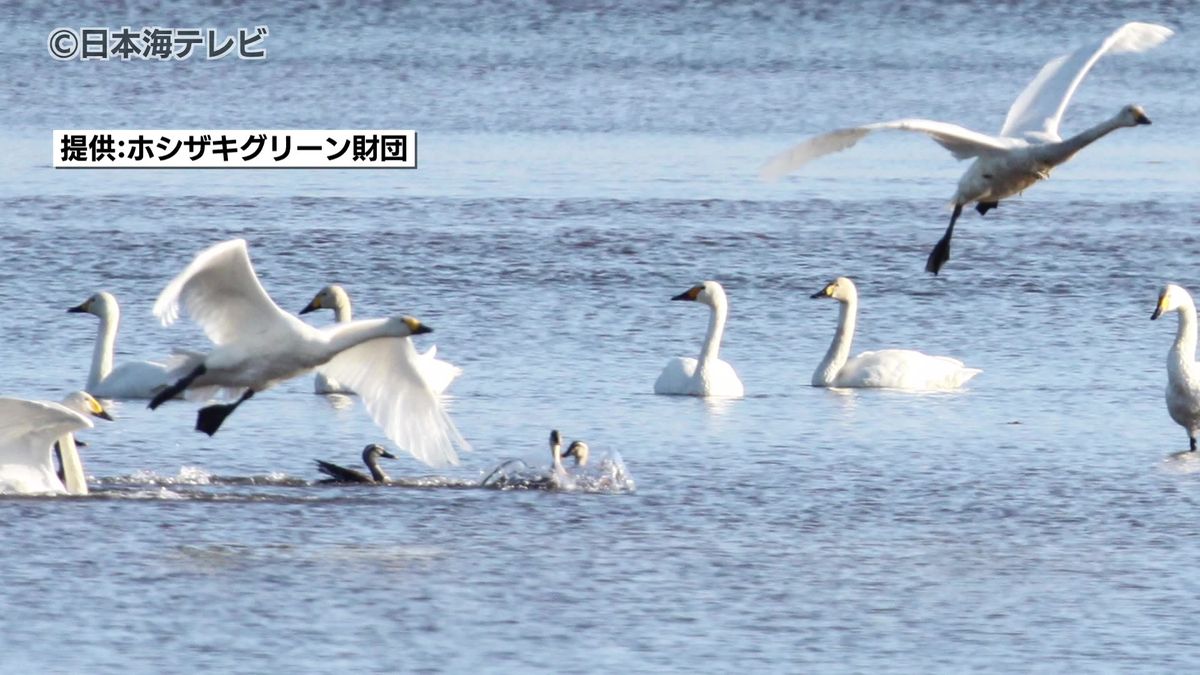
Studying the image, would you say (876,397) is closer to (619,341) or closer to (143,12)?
(619,341)

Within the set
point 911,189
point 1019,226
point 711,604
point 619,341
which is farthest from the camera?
point 911,189

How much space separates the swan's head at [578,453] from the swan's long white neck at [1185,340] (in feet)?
11.3

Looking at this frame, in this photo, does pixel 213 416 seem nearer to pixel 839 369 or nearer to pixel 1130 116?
pixel 1130 116

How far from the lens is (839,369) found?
1503 centimetres

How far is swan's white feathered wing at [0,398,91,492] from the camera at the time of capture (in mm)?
10797

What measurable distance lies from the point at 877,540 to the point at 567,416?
3145 mm

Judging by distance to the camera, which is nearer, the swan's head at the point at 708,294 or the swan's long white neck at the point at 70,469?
the swan's long white neck at the point at 70,469

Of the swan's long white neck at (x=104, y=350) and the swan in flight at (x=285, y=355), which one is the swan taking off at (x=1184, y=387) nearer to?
the swan in flight at (x=285, y=355)

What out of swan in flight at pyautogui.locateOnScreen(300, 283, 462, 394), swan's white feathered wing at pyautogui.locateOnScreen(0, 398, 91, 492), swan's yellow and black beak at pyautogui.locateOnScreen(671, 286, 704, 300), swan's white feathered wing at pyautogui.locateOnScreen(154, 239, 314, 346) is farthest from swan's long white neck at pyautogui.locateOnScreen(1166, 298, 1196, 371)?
swan's white feathered wing at pyautogui.locateOnScreen(0, 398, 91, 492)

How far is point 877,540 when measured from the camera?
10500 mm

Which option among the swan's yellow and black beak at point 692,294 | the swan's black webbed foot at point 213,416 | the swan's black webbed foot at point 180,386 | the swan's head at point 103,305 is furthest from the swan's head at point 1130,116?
the swan's head at point 103,305

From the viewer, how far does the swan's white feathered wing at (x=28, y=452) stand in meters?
10.8

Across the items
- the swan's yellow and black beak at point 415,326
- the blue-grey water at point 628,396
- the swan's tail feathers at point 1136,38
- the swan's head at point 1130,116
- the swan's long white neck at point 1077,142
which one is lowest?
the blue-grey water at point 628,396

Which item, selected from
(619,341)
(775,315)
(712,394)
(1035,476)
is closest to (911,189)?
(775,315)
